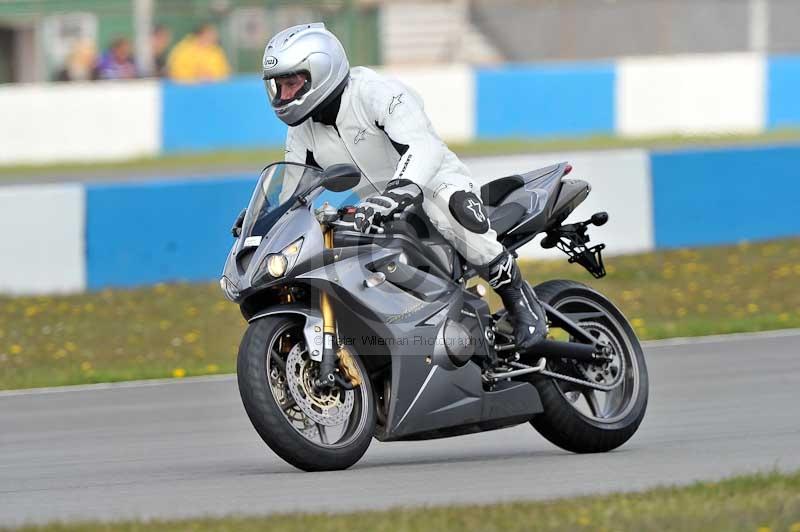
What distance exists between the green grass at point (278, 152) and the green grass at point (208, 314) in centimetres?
648

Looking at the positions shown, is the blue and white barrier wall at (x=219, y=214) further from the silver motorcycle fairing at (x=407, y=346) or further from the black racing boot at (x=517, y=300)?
the silver motorcycle fairing at (x=407, y=346)

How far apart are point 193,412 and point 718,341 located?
3.45m

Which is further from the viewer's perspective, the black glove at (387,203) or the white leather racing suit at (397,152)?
the white leather racing suit at (397,152)

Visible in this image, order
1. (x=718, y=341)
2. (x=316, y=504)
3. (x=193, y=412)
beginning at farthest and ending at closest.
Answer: (x=718, y=341) → (x=193, y=412) → (x=316, y=504)

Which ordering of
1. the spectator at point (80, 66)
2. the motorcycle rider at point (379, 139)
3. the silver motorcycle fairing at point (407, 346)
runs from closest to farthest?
the silver motorcycle fairing at point (407, 346) → the motorcycle rider at point (379, 139) → the spectator at point (80, 66)

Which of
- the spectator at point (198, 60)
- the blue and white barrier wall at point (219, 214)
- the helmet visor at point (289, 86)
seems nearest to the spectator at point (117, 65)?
the spectator at point (198, 60)

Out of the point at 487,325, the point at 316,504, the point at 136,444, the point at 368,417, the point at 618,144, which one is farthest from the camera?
the point at 618,144


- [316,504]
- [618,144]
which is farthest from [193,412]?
[618,144]

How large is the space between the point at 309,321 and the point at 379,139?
2.79 feet

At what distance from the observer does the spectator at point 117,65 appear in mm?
20188

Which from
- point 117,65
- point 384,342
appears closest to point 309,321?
point 384,342

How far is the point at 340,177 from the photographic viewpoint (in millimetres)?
5559

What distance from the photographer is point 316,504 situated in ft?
16.8

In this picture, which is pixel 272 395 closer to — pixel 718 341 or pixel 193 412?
pixel 193 412
